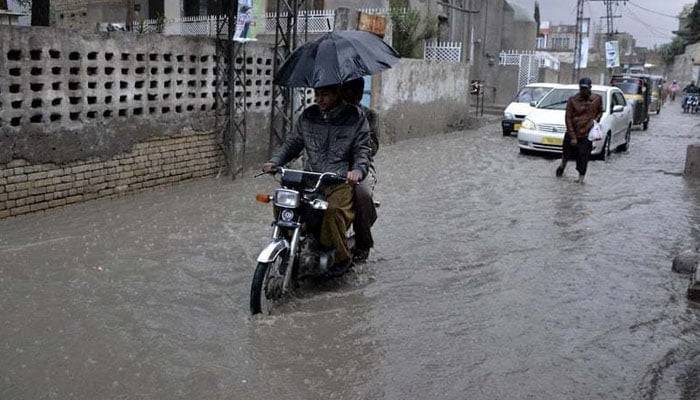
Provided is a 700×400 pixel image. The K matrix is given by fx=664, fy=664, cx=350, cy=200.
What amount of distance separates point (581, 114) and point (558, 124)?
355 centimetres

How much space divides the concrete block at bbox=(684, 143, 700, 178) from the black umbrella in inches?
339

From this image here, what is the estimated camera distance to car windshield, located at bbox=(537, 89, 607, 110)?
48.1 feet

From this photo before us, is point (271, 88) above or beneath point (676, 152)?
above

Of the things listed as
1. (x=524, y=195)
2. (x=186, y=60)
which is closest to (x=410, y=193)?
(x=524, y=195)

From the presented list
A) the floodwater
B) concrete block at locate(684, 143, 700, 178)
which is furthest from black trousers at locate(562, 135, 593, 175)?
concrete block at locate(684, 143, 700, 178)

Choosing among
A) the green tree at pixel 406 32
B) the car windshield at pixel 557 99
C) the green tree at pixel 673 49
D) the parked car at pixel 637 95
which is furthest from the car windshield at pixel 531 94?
the green tree at pixel 673 49

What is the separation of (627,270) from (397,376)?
321 cm

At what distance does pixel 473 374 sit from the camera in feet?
13.1

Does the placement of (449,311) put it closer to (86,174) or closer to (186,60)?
(86,174)

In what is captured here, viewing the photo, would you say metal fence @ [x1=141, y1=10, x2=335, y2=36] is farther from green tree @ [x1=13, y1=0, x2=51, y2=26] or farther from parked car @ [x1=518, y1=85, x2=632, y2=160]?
parked car @ [x1=518, y1=85, x2=632, y2=160]

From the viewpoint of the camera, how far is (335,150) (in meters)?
5.11

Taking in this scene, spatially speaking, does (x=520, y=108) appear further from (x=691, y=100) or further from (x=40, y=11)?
(x=691, y=100)

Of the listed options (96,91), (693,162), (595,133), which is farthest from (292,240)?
(693,162)

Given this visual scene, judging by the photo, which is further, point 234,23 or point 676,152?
point 676,152
